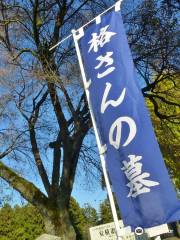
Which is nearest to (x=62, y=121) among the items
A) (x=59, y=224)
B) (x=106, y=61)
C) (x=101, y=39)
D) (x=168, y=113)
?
(x=59, y=224)

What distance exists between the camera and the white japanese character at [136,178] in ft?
21.3

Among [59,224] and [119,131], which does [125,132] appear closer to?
[119,131]

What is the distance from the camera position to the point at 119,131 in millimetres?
6797

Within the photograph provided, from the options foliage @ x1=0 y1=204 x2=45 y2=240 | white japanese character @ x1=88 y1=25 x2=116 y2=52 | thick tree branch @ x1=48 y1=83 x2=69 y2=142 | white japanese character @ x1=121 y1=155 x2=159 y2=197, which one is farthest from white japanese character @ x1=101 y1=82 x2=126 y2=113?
foliage @ x1=0 y1=204 x2=45 y2=240

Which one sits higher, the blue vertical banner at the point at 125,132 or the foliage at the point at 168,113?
the foliage at the point at 168,113

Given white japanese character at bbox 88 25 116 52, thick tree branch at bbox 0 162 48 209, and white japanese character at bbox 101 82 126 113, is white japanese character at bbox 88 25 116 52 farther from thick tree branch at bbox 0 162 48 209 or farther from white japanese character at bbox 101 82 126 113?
thick tree branch at bbox 0 162 48 209

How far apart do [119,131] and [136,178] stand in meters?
0.69

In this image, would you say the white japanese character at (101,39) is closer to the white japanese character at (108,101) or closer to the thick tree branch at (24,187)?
the white japanese character at (108,101)

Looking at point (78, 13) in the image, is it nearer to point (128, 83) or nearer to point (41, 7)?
point (41, 7)

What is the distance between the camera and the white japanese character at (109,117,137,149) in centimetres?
670

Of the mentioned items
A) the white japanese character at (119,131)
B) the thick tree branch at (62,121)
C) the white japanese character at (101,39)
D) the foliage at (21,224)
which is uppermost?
the foliage at (21,224)

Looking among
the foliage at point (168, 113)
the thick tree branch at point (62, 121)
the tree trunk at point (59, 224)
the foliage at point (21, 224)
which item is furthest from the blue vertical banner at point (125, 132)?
the foliage at point (21, 224)

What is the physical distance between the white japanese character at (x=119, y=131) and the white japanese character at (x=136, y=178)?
26cm

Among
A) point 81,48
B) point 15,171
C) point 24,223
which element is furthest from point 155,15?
point 24,223
